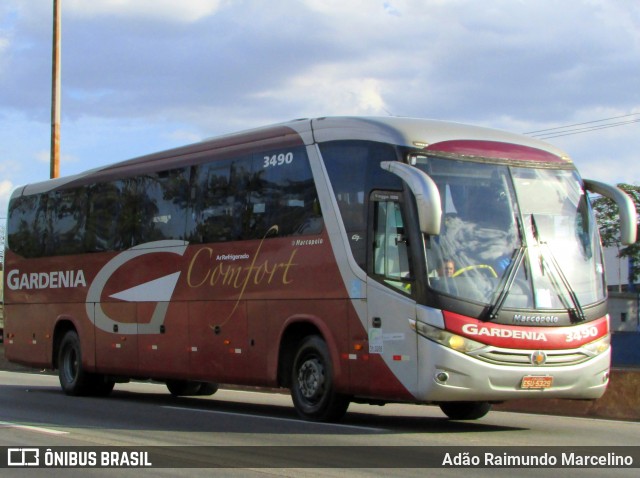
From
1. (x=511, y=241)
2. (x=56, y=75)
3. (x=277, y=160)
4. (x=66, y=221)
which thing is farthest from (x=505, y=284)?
(x=56, y=75)

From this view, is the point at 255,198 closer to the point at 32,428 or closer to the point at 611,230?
the point at 32,428

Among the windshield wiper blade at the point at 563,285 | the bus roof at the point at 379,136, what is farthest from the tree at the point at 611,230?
the windshield wiper blade at the point at 563,285

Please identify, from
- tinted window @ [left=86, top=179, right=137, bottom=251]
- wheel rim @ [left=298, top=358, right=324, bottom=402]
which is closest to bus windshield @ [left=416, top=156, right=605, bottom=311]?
wheel rim @ [left=298, top=358, right=324, bottom=402]

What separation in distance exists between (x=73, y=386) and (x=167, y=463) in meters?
10.1

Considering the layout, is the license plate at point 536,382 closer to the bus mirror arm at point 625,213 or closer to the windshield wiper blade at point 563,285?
the windshield wiper blade at point 563,285

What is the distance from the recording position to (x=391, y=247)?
12578 millimetres

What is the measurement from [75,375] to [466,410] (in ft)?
27.1

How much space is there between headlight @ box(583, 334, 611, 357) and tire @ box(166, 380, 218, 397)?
9.07 meters

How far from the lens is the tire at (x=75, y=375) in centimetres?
1938

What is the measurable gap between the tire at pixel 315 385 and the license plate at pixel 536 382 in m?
2.52

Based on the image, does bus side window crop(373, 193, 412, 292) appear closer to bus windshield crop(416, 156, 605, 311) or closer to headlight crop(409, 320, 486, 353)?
bus windshield crop(416, 156, 605, 311)

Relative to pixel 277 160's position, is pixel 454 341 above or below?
below

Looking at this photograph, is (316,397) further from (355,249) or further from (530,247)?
(530,247)

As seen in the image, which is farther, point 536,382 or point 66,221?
point 66,221
